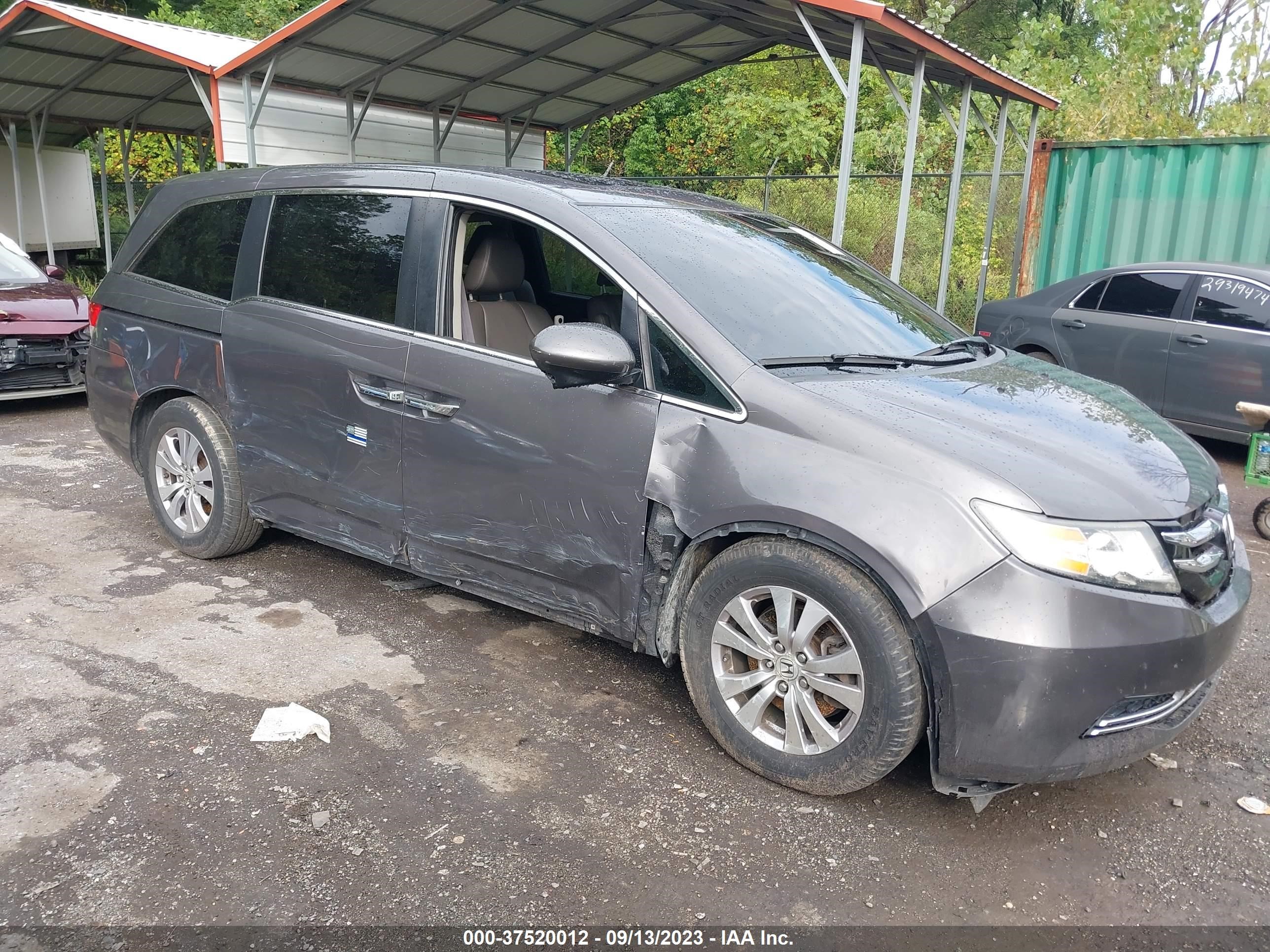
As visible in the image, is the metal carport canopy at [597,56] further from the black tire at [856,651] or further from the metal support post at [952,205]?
the black tire at [856,651]

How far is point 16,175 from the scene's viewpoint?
17.2 metres

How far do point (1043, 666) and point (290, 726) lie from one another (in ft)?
7.74

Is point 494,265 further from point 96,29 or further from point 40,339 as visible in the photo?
point 96,29

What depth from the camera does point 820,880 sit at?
2.77m

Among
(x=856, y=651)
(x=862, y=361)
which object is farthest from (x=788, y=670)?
(x=862, y=361)

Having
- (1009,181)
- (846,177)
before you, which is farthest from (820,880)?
(1009,181)

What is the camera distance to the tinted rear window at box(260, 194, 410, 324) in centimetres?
408

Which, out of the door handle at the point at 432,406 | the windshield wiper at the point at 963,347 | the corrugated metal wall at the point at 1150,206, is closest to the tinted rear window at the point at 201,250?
the door handle at the point at 432,406

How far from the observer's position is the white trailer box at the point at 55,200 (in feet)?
58.1

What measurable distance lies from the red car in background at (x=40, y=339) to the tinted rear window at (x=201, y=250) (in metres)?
3.91

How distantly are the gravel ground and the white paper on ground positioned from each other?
46 mm

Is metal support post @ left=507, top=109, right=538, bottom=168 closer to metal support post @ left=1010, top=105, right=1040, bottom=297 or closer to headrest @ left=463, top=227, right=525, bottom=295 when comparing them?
metal support post @ left=1010, top=105, right=1040, bottom=297

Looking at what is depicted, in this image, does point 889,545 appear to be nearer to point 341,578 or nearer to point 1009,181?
point 341,578

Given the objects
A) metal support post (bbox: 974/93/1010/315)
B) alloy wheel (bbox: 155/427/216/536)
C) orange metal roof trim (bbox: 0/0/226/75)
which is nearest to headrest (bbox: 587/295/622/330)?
alloy wheel (bbox: 155/427/216/536)
